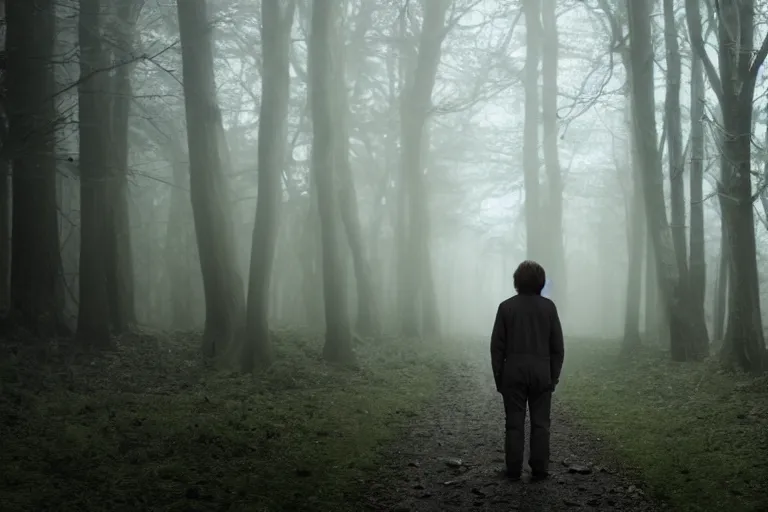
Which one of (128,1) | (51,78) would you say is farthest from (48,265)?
(128,1)

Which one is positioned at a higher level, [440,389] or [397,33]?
[397,33]

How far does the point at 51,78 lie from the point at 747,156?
1342 centimetres

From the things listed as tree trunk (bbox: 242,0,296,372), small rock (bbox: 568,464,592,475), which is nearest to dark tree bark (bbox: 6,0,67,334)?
tree trunk (bbox: 242,0,296,372)

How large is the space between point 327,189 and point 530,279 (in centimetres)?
886

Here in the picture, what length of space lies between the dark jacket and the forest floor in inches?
37.8

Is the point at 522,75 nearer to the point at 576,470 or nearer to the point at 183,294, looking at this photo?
the point at 183,294

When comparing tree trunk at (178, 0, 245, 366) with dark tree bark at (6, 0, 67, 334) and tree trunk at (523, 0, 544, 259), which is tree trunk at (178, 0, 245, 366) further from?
tree trunk at (523, 0, 544, 259)

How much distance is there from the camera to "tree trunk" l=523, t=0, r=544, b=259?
2642 cm

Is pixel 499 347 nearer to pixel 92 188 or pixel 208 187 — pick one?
pixel 208 187

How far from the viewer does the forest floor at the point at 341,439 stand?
237 inches

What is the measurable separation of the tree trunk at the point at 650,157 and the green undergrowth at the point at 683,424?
159cm

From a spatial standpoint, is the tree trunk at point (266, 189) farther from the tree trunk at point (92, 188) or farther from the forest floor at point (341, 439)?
the tree trunk at point (92, 188)

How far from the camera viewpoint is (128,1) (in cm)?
1744

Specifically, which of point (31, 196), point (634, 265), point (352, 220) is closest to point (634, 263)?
point (634, 265)
